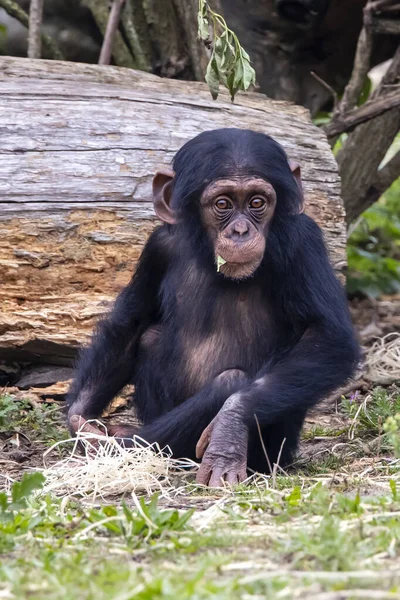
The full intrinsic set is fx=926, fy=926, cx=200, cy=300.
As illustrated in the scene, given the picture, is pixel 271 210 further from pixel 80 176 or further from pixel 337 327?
pixel 80 176

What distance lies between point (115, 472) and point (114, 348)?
49.6 inches

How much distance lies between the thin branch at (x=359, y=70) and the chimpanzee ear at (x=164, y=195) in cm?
267

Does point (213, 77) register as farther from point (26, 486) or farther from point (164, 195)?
point (26, 486)

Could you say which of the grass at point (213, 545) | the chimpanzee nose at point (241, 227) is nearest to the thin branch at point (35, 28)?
the chimpanzee nose at point (241, 227)

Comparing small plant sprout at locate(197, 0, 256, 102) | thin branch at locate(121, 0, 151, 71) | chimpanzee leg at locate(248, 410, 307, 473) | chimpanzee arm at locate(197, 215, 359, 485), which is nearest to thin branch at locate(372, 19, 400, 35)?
thin branch at locate(121, 0, 151, 71)

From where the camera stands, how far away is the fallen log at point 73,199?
236 inches

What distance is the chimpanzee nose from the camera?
14.9ft

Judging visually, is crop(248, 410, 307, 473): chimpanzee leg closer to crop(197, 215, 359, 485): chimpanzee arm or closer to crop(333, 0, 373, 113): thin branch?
crop(197, 215, 359, 485): chimpanzee arm

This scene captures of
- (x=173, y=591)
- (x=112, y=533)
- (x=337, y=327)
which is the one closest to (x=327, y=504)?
(x=112, y=533)

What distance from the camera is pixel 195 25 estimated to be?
738 centimetres

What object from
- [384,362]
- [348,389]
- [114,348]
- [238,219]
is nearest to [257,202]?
[238,219]

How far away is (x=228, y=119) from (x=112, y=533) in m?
3.88

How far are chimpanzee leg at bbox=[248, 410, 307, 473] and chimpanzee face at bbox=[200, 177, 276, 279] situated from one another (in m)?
0.81

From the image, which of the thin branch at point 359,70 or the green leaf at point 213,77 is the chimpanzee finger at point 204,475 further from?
the thin branch at point 359,70
